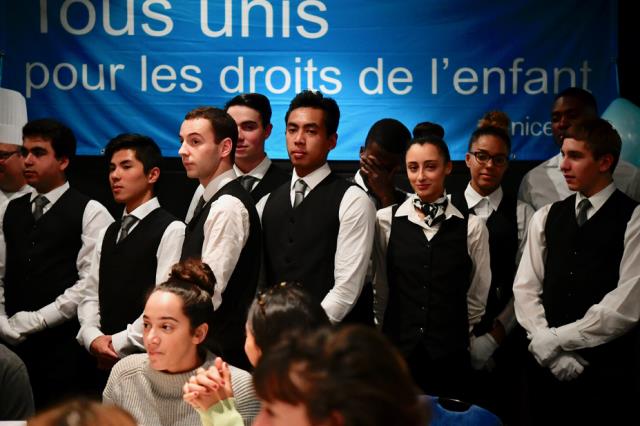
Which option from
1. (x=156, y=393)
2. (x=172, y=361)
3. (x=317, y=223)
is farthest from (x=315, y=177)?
(x=156, y=393)

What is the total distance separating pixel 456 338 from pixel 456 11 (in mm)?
1905

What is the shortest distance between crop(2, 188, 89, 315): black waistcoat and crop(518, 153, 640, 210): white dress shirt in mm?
2057

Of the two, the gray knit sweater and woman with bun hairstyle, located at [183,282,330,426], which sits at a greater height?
woman with bun hairstyle, located at [183,282,330,426]

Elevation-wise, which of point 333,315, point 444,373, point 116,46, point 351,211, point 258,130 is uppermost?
point 116,46

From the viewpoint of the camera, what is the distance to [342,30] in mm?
4785

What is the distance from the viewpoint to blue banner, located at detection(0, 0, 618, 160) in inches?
187

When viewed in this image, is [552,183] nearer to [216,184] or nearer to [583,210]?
[583,210]

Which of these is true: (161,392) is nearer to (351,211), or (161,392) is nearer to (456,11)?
(351,211)

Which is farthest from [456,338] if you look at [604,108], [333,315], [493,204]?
[604,108]

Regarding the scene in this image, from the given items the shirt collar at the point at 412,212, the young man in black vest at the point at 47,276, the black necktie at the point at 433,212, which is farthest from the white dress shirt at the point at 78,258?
the black necktie at the point at 433,212

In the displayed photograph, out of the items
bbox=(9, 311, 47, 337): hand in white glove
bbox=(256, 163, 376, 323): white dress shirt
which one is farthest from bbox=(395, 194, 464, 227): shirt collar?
bbox=(9, 311, 47, 337): hand in white glove

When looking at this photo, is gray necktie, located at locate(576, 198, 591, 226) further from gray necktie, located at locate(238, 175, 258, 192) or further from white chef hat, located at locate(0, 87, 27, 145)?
white chef hat, located at locate(0, 87, 27, 145)

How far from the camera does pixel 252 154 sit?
4.27 meters

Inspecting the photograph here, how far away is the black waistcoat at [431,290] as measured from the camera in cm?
360
